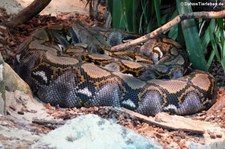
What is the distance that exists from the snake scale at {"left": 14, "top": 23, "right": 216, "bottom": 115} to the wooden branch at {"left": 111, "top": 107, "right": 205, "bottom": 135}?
0.17 metres

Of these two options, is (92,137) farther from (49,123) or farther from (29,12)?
(29,12)

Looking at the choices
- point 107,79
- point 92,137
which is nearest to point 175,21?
point 107,79

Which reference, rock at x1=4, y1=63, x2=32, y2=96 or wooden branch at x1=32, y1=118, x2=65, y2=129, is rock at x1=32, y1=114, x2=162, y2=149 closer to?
wooden branch at x1=32, y1=118, x2=65, y2=129

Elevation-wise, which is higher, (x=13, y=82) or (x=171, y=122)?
(x=13, y=82)

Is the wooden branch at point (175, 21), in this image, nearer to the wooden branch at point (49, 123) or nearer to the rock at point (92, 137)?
the wooden branch at point (49, 123)

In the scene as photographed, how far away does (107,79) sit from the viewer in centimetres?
489

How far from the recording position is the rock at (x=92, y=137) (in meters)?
2.93

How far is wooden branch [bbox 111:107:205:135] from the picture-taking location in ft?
14.4

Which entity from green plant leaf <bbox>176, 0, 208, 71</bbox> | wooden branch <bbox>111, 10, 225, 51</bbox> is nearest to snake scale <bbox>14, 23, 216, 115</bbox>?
green plant leaf <bbox>176, 0, 208, 71</bbox>

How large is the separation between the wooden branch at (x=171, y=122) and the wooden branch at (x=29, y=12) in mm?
2467

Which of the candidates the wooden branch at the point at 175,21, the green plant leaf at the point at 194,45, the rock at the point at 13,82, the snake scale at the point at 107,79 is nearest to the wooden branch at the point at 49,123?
the rock at the point at 13,82

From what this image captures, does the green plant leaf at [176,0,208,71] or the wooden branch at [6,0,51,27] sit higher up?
the wooden branch at [6,0,51,27]

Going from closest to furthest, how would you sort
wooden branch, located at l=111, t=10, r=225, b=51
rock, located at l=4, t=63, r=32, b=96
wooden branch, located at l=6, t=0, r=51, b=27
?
rock, located at l=4, t=63, r=32, b=96
wooden branch, located at l=111, t=10, r=225, b=51
wooden branch, located at l=6, t=0, r=51, b=27

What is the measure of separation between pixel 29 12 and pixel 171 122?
3047 millimetres
